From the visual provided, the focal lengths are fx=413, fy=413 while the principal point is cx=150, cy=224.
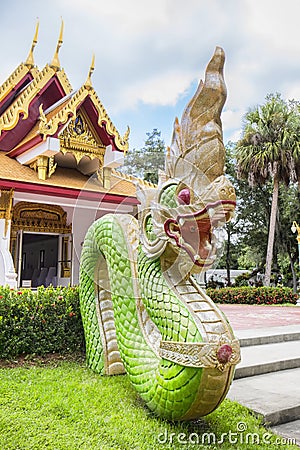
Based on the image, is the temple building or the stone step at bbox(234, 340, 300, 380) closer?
the stone step at bbox(234, 340, 300, 380)

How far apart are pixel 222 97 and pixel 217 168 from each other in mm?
522

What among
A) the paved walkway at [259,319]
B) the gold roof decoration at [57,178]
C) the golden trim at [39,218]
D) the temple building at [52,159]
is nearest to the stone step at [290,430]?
the paved walkway at [259,319]

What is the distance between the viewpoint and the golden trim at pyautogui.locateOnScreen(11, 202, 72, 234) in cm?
1044

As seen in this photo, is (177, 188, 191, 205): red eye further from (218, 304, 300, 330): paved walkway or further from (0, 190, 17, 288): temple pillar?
(0, 190, 17, 288): temple pillar

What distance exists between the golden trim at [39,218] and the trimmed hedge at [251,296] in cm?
634

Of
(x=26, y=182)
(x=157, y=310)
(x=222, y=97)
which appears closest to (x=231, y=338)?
(x=157, y=310)

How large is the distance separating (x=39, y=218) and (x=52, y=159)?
1906 mm

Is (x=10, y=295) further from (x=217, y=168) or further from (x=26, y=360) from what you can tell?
(x=217, y=168)

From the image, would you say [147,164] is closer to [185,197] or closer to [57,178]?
[185,197]

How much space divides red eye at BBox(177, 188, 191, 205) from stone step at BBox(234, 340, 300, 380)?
6.80 ft

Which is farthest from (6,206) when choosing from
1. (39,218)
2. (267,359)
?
(267,359)

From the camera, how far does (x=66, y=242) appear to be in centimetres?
1121

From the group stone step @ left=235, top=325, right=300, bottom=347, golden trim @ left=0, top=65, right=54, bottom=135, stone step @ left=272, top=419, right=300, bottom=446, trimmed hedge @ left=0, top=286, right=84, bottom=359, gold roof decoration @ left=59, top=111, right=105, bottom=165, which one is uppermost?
golden trim @ left=0, top=65, right=54, bottom=135

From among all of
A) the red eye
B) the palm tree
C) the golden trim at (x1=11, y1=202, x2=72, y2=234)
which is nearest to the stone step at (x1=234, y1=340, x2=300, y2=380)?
the red eye
